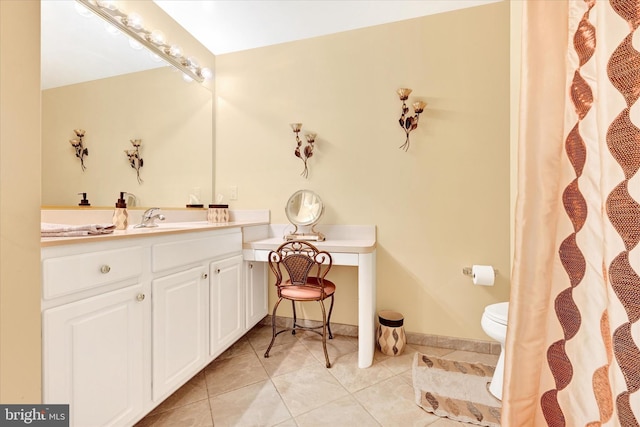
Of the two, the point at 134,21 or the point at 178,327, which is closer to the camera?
the point at 178,327

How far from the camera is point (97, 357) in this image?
3.17ft

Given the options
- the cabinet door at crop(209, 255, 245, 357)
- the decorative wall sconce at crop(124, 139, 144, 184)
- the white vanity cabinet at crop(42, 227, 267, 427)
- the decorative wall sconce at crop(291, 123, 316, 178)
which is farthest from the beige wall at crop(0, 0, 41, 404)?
the decorative wall sconce at crop(291, 123, 316, 178)

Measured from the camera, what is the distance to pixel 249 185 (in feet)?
7.84

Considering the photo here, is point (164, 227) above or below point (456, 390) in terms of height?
above

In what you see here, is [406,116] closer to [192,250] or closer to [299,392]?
[192,250]

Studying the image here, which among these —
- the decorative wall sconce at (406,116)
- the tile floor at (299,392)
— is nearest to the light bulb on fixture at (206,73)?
the decorative wall sconce at (406,116)

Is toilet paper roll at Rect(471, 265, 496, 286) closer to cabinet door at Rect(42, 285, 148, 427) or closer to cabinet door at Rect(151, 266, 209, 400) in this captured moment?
cabinet door at Rect(151, 266, 209, 400)

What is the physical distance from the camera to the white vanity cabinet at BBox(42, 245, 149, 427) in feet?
2.76

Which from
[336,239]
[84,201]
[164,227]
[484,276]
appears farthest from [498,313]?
[84,201]

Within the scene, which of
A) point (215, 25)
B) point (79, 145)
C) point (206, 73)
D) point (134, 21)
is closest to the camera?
point (79, 145)

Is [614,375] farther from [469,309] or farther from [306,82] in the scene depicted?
[306,82]

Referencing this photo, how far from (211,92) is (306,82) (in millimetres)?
915

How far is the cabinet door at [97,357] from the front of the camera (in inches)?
33.3

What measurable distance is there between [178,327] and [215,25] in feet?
7.22
